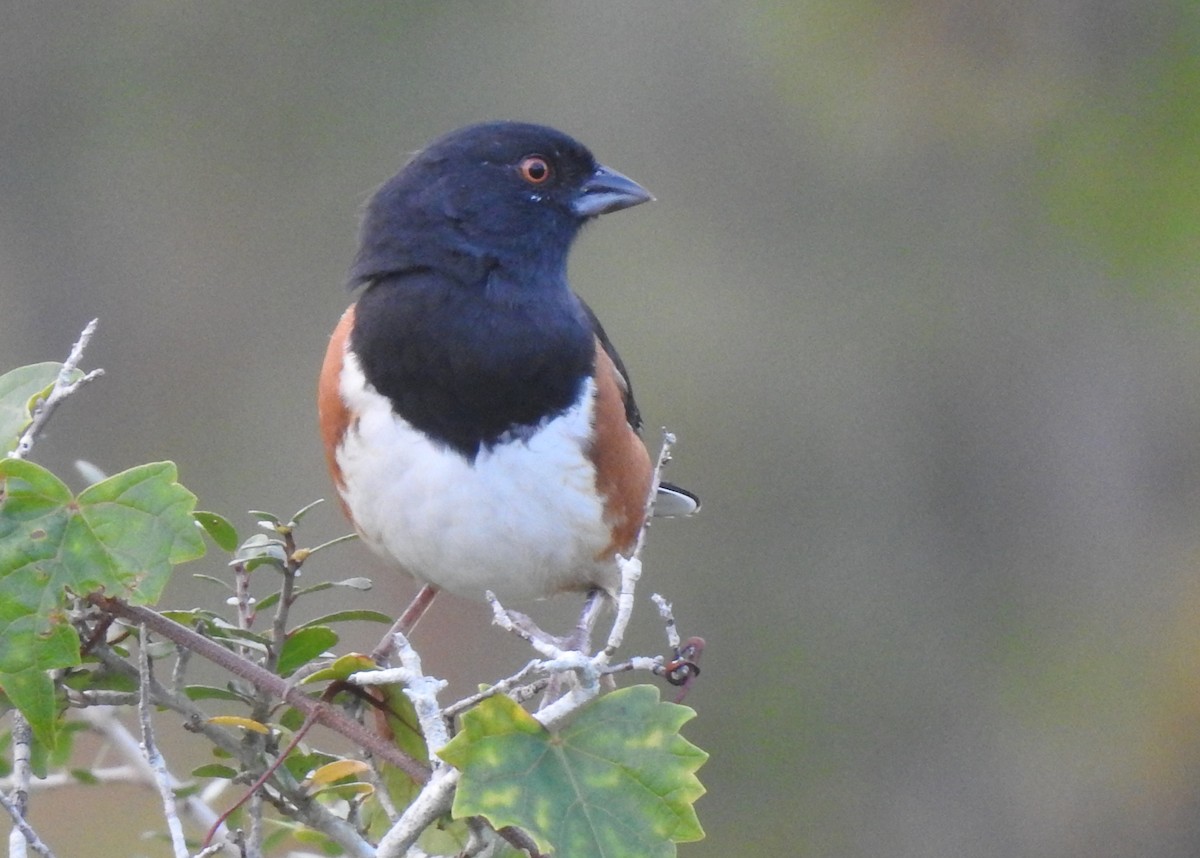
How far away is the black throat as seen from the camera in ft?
7.20

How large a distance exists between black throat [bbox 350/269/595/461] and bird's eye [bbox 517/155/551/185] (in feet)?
0.84

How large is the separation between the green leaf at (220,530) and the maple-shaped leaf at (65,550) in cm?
22

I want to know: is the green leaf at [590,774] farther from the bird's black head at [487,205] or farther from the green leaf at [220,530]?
the bird's black head at [487,205]

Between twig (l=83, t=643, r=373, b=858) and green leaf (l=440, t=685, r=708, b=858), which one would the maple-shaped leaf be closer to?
twig (l=83, t=643, r=373, b=858)

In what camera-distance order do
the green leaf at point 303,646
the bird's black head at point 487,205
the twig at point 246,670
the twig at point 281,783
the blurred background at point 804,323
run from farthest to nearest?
the blurred background at point 804,323 → the bird's black head at point 487,205 → the green leaf at point 303,646 → the twig at point 281,783 → the twig at point 246,670

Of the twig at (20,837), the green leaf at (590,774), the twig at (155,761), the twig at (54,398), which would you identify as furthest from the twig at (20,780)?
the green leaf at (590,774)

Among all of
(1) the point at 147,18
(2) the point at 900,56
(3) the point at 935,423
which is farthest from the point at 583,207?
(1) the point at 147,18

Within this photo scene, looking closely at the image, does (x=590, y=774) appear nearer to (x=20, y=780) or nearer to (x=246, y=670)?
(x=246, y=670)

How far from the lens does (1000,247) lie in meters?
5.51

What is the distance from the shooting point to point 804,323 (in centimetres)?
570

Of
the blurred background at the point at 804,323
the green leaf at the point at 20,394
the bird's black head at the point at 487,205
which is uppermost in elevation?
the bird's black head at the point at 487,205

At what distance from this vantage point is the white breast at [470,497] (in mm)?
2197

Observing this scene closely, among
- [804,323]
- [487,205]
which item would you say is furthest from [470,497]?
[804,323]

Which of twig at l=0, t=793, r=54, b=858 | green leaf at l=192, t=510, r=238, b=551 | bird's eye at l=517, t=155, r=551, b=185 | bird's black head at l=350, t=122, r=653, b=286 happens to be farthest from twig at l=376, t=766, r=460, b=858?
bird's eye at l=517, t=155, r=551, b=185
